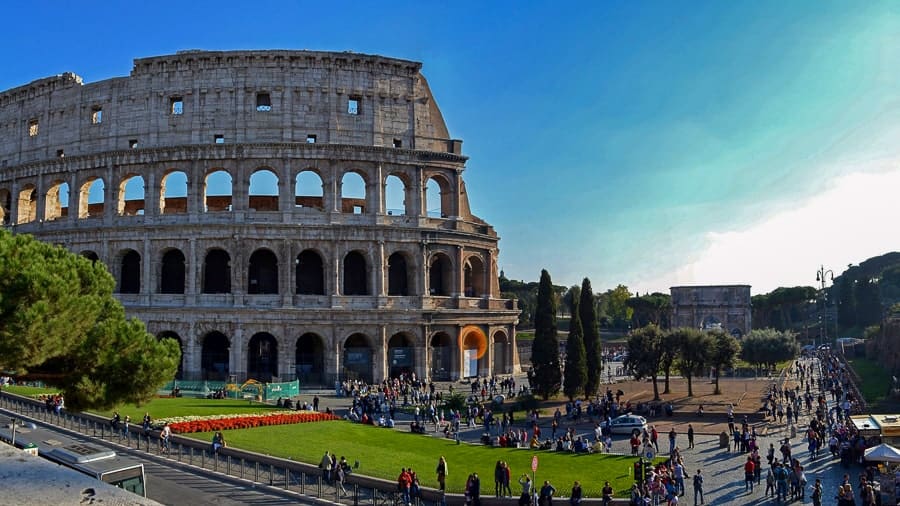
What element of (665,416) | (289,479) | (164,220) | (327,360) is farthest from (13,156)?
(665,416)

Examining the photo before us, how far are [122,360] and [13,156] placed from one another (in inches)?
1758

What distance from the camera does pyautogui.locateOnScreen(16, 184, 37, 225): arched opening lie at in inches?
2008

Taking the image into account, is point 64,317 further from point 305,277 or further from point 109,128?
point 109,128

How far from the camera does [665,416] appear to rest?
3478 centimetres

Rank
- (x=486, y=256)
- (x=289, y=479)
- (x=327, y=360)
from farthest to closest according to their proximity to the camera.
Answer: (x=486, y=256), (x=327, y=360), (x=289, y=479)

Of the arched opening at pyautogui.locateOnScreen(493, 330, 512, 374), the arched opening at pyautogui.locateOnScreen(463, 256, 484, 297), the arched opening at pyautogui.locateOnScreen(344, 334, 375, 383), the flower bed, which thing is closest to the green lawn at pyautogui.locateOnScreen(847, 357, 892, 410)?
the arched opening at pyautogui.locateOnScreen(493, 330, 512, 374)

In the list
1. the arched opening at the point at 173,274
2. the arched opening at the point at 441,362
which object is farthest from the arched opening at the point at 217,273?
the arched opening at the point at 441,362

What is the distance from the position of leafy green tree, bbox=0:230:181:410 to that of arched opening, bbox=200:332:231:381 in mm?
27772

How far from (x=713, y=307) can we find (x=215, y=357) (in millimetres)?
63614

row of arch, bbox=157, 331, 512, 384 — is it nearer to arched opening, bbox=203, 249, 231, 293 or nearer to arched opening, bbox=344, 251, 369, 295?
arched opening, bbox=203, 249, 231, 293

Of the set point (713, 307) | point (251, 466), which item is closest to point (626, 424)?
point (251, 466)

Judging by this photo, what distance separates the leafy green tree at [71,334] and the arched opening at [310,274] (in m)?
29.0

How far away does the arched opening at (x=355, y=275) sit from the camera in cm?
4738

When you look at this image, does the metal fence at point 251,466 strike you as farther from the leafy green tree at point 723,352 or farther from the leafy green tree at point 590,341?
the leafy green tree at point 723,352
